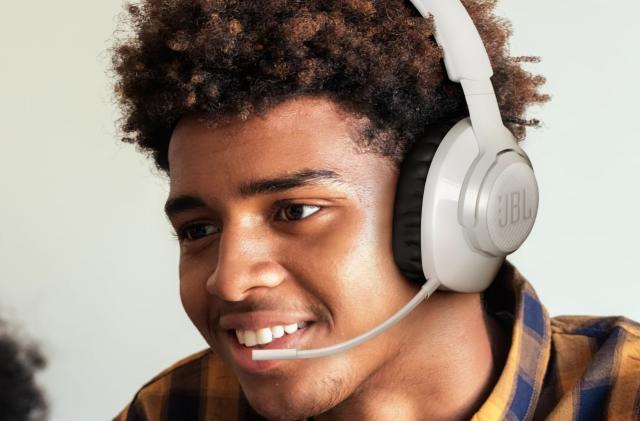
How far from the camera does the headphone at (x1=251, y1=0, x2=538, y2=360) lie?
1.53 meters

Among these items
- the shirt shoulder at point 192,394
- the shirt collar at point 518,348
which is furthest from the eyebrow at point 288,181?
the shirt shoulder at point 192,394

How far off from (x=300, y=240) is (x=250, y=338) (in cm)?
15

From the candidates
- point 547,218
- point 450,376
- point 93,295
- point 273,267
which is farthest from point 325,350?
point 93,295

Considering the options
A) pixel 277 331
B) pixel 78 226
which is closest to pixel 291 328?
pixel 277 331

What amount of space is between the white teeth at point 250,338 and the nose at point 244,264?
0.21 ft

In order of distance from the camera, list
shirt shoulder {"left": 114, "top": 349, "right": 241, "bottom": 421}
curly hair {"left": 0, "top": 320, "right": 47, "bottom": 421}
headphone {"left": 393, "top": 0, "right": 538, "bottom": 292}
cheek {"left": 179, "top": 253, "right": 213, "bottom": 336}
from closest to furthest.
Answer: headphone {"left": 393, "top": 0, "right": 538, "bottom": 292}
cheek {"left": 179, "top": 253, "right": 213, "bottom": 336}
shirt shoulder {"left": 114, "top": 349, "right": 241, "bottom": 421}
curly hair {"left": 0, "top": 320, "right": 47, "bottom": 421}

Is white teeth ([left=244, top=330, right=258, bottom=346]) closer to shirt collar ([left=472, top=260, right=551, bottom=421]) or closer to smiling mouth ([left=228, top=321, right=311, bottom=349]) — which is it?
smiling mouth ([left=228, top=321, right=311, bottom=349])

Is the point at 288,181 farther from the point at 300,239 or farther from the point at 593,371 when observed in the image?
the point at 593,371

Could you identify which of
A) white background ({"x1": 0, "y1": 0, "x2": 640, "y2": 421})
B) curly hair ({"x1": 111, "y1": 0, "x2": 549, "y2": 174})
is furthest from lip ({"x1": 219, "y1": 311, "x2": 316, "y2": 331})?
white background ({"x1": 0, "y1": 0, "x2": 640, "y2": 421})

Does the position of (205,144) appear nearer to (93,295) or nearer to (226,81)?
(226,81)

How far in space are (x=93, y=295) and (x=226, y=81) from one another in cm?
125

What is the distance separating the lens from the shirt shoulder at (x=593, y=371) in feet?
5.49

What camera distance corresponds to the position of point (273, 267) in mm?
1560

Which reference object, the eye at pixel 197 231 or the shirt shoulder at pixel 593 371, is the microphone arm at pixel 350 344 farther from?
the shirt shoulder at pixel 593 371
